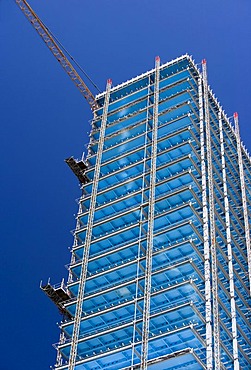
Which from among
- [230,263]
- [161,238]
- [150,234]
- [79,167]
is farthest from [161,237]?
Result: [79,167]

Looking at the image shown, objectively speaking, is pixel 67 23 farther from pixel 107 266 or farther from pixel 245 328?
pixel 245 328

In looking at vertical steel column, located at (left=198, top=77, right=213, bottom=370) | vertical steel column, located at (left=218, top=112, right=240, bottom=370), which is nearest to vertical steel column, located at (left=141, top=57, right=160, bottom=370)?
vertical steel column, located at (left=198, top=77, right=213, bottom=370)

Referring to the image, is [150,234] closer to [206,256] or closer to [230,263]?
[206,256]

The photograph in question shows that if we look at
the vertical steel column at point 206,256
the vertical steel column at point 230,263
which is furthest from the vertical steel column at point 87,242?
the vertical steel column at point 230,263

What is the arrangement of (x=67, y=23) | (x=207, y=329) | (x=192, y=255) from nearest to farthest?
(x=207, y=329) → (x=192, y=255) → (x=67, y=23)

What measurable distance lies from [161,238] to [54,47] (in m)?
61.5

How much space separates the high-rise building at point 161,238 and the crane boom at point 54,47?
2816 centimetres

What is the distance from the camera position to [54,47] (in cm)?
12681

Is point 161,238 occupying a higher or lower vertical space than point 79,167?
lower

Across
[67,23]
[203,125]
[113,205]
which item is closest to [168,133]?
[203,125]

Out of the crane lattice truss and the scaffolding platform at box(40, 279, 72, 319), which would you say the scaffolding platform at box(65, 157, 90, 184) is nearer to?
the crane lattice truss

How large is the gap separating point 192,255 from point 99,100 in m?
37.2

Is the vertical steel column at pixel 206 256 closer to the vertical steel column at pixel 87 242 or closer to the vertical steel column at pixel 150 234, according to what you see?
the vertical steel column at pixel 150 234

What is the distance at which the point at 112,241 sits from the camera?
80000mm
